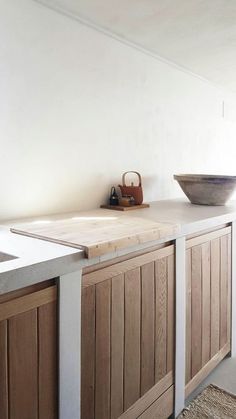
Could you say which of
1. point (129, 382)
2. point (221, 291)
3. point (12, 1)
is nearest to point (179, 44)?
point (12, 1)

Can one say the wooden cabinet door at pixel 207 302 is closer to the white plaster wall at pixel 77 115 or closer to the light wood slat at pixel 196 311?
the light wood slat at pixel 196 311

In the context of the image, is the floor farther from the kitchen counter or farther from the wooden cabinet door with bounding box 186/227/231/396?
the kitchen counter

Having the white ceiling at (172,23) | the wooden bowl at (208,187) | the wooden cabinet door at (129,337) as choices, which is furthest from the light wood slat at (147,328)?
the white ceiling at (172,23)

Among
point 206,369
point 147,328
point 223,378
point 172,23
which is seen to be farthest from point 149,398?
point 172,23

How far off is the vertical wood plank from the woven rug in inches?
5.9

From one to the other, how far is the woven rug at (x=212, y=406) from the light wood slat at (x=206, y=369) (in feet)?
0.18

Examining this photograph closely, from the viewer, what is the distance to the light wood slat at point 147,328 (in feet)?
4.47

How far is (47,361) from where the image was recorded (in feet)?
3.27

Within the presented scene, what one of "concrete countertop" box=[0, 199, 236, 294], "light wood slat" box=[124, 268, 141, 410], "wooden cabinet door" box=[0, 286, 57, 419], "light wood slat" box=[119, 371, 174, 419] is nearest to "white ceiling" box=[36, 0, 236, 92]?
"concrete countertop" box=[0, 199, 236, 294]

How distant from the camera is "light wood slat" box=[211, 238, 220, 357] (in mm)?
1817

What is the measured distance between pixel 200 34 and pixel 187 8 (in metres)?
0.33

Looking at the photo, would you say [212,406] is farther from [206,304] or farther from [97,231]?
[97,231]

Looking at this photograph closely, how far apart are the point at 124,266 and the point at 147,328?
316 millimetres

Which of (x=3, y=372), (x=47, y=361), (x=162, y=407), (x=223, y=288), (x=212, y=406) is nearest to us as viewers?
(x=3, y=372)
